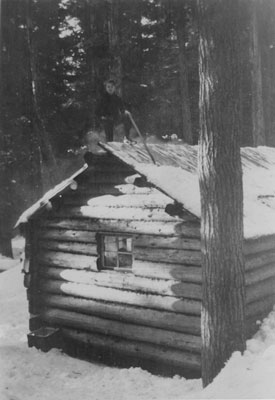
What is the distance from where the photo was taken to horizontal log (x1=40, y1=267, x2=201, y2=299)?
28.5 feet

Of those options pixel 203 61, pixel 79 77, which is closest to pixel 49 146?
pixel 79 77

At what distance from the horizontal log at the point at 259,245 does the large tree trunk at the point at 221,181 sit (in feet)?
6.49

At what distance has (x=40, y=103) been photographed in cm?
2119

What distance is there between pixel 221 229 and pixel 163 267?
3.14 metres

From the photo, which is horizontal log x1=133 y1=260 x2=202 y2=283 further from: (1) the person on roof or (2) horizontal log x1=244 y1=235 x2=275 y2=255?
(1) the person on roof

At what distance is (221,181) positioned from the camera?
6098 millimetres

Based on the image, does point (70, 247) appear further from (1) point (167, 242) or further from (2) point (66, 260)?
(1) point (167, 242)

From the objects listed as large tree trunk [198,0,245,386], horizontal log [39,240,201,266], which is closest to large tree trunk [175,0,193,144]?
horizontal log [39,240,201,266]

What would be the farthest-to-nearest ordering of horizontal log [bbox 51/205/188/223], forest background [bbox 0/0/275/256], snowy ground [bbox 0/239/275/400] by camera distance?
forest background [bbox 0/0/275/256] → horizontal log [bbox 51/205/188/223] → snowy ground [bbox 0/239/275/400]

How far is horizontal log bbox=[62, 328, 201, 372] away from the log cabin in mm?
21

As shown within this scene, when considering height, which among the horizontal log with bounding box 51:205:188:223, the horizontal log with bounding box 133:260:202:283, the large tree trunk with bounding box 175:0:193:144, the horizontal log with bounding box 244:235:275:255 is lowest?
the horizontal log with bounding box 133:260:202:283

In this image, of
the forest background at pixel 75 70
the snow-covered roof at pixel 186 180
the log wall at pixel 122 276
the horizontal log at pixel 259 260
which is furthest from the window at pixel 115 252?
the forest background at pixel 75 70

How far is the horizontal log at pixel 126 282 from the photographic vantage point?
8697 millimetres

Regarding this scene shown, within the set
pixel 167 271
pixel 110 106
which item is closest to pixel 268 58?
pixel 110 106
